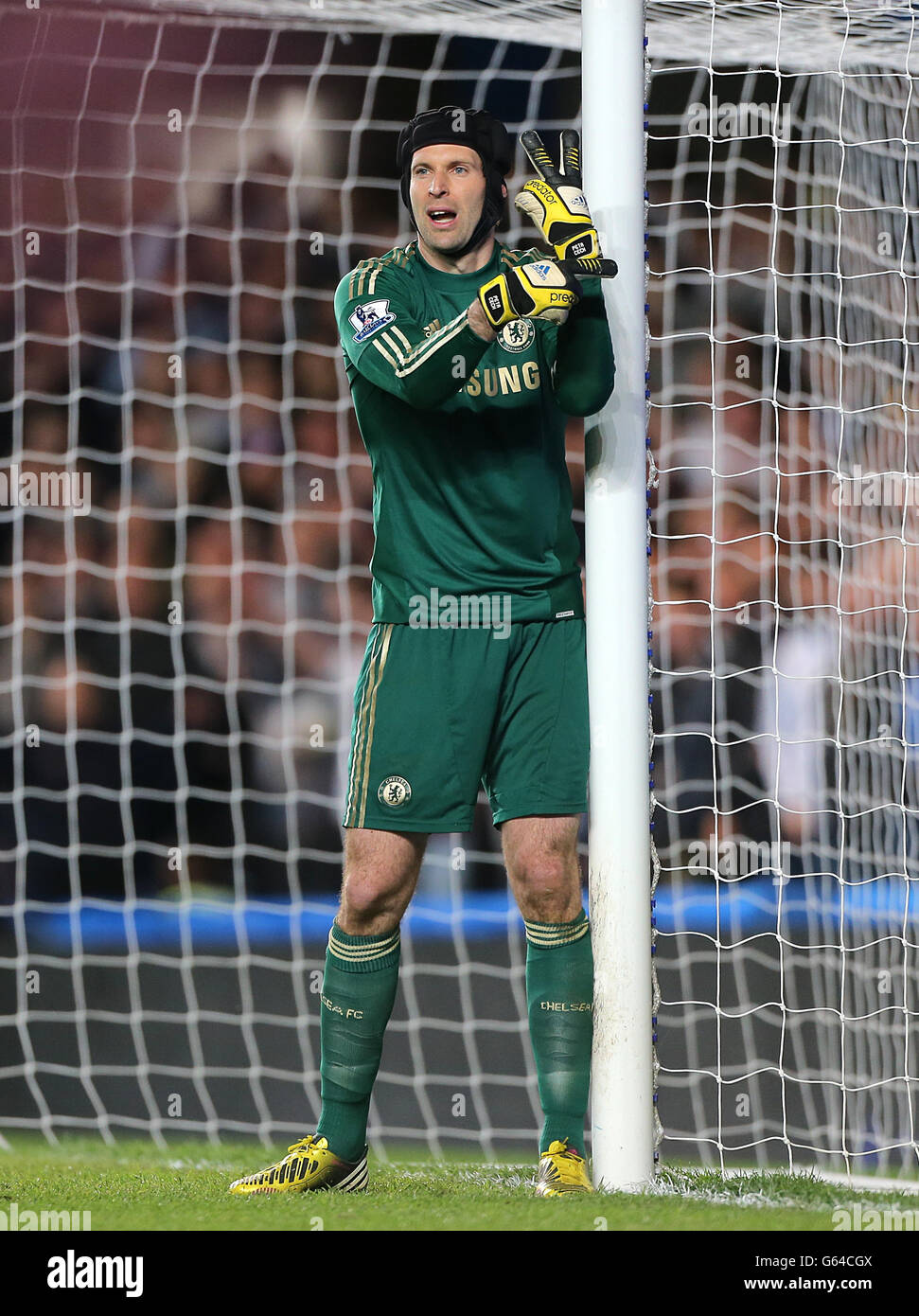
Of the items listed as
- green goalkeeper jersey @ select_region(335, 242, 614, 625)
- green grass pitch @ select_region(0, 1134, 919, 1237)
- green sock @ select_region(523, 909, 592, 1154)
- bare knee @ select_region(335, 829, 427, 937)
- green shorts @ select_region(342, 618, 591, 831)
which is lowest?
green grass pitch @ select_region(0, 1134, 919, 1237)

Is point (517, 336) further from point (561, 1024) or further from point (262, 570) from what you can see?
point (262, 570)

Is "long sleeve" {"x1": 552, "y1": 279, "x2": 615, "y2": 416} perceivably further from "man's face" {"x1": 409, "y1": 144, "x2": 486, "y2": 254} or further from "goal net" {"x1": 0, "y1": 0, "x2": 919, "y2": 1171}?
"goal net" {"x1": 0, "y1": 0, "x2": 919, "y2": 1171}

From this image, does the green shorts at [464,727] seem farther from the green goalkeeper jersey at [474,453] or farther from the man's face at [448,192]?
the man's face at [448,192]

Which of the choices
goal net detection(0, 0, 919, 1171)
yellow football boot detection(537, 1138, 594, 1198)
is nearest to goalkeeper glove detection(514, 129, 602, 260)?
yellow football boot detection(537, 1138, 594, 1198)

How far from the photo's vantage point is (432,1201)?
2174 mm

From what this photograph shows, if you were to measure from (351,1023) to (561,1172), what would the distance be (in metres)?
0.40

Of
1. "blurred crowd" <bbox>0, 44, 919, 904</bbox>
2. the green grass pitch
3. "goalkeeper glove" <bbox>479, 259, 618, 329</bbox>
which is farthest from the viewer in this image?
"blurred crowd" <bbox>0, 44, 919, 904</bbox>

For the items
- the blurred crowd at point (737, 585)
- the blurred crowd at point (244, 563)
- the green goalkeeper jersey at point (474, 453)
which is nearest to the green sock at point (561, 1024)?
the green goalkeeper jersey at point (474, 453)

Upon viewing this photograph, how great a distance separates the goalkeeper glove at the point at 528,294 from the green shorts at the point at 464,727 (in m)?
0.49

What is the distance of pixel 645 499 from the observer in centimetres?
239

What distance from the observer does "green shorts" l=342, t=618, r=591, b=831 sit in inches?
89.6

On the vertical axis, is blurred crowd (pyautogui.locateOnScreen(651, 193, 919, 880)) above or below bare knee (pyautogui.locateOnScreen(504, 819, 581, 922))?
above

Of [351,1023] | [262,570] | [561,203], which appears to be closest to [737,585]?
[262,570]

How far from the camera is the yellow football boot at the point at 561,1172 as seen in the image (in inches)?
88.0
